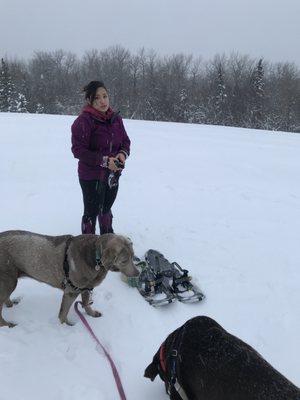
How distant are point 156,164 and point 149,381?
24.8 feet

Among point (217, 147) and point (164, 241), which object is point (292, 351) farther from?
point (217, 147)

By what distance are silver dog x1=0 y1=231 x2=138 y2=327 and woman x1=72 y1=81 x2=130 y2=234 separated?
1058 millimetres

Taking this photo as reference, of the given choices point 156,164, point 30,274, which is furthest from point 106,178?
point 156,164

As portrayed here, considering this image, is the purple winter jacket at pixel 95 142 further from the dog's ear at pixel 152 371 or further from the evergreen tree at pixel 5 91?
the evergreen tree at pixel 5 91

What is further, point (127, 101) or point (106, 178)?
point (127, 101)

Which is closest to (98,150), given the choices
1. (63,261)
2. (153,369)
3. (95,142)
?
(95,142)

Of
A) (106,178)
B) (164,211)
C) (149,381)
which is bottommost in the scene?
(149,381)

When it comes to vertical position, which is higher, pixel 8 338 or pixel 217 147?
pixel 217 147

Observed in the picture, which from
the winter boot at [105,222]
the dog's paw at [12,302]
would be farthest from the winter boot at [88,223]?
the dog's paw at [12,302]

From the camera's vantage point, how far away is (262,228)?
6844 millimetres

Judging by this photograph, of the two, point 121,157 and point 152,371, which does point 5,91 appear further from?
point 152,371

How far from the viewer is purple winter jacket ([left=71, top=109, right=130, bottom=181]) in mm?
4492

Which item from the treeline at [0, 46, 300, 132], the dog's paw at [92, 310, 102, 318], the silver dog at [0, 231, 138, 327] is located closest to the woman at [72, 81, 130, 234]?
the silver dog at [0, 231, 138, 327]

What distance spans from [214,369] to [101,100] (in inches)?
124
